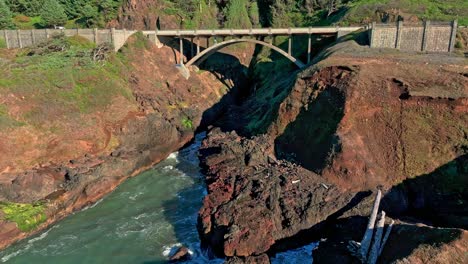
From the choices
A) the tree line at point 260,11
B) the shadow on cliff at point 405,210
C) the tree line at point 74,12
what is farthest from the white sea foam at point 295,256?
the tree line at point 260,11

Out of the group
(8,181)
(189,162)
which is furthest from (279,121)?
(8,181)

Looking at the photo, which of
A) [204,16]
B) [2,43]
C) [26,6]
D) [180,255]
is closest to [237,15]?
[204,16]

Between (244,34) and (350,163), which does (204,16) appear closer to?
(244,34)

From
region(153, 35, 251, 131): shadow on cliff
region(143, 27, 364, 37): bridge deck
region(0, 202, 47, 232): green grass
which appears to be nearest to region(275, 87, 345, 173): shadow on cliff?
region(143, 27, 364, 37): bridge deck

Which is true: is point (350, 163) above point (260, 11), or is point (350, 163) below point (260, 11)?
below

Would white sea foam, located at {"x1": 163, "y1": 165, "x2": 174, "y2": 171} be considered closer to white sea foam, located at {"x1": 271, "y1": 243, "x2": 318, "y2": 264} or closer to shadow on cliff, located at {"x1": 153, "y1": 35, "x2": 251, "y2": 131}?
shadow on cliff, located at {"x1": 153, "y1": 35, "x2": 251, "y2": 131}

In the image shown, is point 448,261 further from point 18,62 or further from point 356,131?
point 18,62
